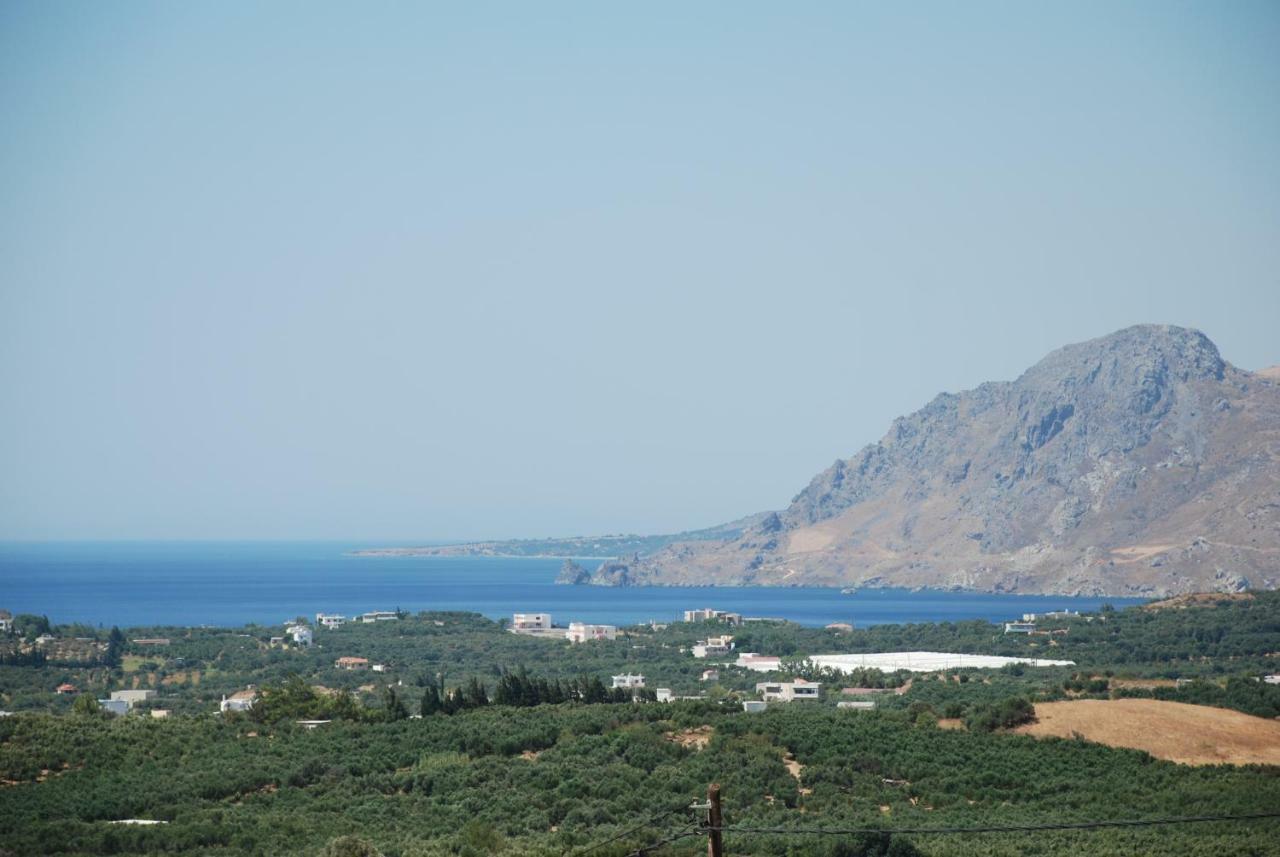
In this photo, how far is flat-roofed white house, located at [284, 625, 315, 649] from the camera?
92.0 m

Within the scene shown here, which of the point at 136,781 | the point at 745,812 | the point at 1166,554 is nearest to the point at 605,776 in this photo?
the point at 745,812

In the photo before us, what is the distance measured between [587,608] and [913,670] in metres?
94.6

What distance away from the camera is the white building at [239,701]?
194 feet

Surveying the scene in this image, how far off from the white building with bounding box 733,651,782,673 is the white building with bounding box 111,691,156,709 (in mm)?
30341

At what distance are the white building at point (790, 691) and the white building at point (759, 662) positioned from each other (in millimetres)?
12469

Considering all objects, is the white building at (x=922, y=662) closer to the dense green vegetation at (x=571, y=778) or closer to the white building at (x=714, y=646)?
the white building at (x=714, y=646)

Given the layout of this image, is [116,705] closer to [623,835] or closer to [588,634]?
[623,835]

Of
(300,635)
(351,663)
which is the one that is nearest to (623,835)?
(351,663)

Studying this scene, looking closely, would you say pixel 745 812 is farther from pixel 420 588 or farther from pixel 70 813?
pixel 420 588

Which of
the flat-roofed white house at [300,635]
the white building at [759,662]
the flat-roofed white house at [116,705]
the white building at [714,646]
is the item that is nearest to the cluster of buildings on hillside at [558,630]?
the white building at [714,646]

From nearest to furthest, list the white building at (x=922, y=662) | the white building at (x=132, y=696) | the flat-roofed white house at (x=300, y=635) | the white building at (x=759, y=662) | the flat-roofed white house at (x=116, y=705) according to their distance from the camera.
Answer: the flat-roofed white house at (x=116, y=705), the white building at (x=132, y=696), the white building at (x=922, y=662), the white building at (x=759, y=662), the flat-roofed white house at (x=300, y=635)

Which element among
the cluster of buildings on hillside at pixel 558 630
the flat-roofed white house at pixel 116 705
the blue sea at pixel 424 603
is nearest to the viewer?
the flat-roofed white house at pixel 116 705

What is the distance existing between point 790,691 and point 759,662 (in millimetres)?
19390

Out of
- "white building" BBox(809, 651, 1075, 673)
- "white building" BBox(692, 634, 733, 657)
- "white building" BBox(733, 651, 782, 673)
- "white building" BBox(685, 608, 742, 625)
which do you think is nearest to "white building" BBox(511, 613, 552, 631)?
"white building" BBox(685, 608, 742, 625)
